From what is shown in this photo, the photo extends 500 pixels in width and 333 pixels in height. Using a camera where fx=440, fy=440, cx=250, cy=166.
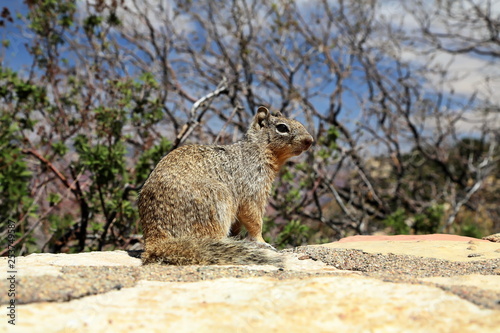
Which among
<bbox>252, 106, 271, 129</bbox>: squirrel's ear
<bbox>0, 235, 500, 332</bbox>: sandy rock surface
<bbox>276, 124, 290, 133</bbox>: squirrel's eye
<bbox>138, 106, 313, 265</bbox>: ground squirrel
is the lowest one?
<bbox>0, 235, 500, 332</bbox>: sandy rock surface

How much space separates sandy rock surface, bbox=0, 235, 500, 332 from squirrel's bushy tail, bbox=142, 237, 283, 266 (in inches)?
12.8

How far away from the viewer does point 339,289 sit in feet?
7.47

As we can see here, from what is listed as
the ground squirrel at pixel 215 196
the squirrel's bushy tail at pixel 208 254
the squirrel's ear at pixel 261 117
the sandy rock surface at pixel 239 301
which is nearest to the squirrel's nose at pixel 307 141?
the ground squirrel at pixel 215 196

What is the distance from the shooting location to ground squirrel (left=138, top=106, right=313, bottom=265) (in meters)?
3.51

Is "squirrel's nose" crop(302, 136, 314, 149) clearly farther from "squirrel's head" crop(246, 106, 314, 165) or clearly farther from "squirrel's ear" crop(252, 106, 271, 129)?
"squirrel's ear" crop(252, 106, 271, 129)

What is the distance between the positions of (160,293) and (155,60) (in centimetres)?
817

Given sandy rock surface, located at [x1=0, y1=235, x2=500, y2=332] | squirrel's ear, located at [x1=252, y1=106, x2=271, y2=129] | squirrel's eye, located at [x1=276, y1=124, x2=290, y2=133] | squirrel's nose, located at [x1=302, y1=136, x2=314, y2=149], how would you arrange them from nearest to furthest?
sandy rock surface, located at [x1=0, y1=235, x2=500, y2=332] → squirrel's nose, located at [x1=302, y1=136, x2=314, y2=149] → squirrel's eye, located at [x1=276, y1=124, x2=290, y2=133] → squirrel's ear, located at [x1=252, y1=106, x2=271, y2=129]

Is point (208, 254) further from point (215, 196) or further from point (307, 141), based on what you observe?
point (307, 141)

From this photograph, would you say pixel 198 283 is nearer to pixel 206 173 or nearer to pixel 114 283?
pixel 114 283

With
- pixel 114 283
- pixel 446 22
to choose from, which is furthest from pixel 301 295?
pixel 446 22

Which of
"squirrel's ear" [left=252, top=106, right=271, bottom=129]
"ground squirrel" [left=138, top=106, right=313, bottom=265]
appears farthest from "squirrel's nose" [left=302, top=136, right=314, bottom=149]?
"squirrel's ear" [left=252, top=106, right=271, bottom=129]

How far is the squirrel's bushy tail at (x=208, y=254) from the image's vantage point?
3402 millimetres

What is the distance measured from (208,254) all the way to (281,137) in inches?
79.4

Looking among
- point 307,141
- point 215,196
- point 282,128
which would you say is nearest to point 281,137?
point 282,128
